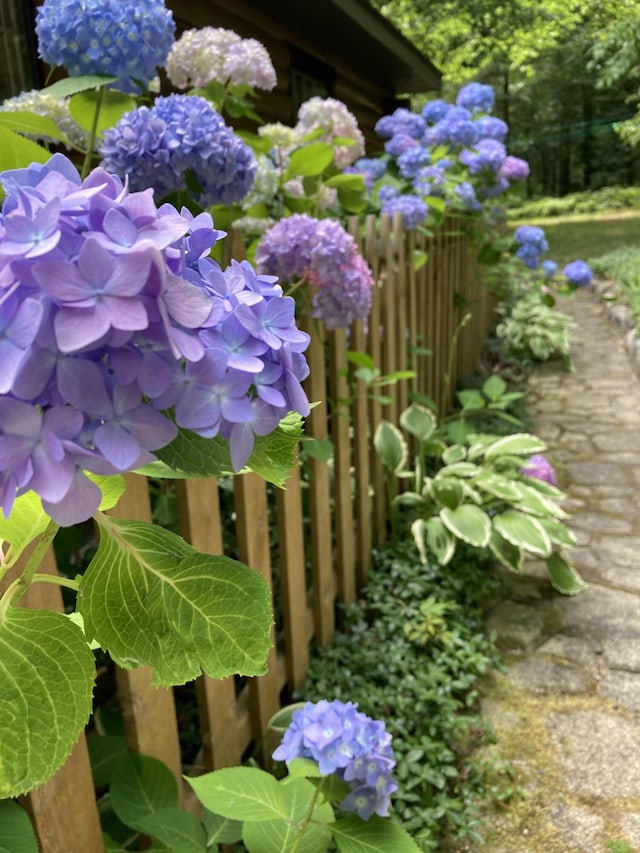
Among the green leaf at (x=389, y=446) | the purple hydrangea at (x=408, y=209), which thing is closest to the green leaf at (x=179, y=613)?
the green leaf at (x=389, y=446)

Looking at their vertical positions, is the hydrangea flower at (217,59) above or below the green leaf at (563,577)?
above

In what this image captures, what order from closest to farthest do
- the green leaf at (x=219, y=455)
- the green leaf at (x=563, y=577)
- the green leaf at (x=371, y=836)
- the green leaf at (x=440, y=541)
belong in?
the green leaf at (x=219, y=455), the green leaf at (x=371, y=836), the green leaf at (x=440, y=541), the green leaf at (x=563, y=577)

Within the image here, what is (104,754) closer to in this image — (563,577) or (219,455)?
(219,455)

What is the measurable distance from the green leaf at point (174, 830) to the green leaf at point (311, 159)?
1461mm

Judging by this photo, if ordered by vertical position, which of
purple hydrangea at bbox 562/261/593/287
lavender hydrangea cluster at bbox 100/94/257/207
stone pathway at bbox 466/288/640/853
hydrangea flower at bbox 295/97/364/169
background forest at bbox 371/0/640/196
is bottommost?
stone pathway at bbox 466/288/640/853

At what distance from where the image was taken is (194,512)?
1505mm

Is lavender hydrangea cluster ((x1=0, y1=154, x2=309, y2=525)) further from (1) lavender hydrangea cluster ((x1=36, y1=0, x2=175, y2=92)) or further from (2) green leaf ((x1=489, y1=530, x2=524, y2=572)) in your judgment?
(2) green leaf ((x1=489, y1=530, x2=524, y2=572))

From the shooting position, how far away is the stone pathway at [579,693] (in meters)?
1.82

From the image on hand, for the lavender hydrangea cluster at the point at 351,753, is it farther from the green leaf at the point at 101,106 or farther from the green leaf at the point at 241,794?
the green leaf at the point at 101,106

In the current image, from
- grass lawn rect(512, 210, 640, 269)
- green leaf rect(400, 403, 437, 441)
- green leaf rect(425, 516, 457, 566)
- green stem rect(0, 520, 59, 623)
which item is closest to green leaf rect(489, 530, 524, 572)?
green leaf rect(425, 516, 457, 566)

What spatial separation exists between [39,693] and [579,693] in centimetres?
209

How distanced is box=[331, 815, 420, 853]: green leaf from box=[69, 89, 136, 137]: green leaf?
129cm

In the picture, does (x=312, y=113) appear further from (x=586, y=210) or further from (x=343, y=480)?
(x=586, y=210)

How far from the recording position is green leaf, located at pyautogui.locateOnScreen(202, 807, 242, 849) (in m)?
1.32
